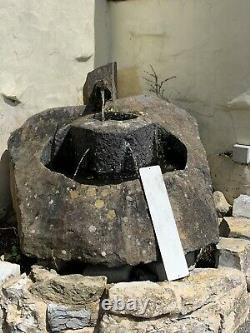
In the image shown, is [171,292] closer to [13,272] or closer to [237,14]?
[13,272]

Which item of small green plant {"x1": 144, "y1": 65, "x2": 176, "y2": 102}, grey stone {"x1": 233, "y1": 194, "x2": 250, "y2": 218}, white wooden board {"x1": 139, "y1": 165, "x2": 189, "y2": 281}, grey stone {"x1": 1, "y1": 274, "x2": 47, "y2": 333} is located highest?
small green plant {"x1": 144, "y1": 65, "x2": 176, "y2": 102}

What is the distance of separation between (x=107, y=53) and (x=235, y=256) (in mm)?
2190

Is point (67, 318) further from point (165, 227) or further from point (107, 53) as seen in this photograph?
point (107, 53)

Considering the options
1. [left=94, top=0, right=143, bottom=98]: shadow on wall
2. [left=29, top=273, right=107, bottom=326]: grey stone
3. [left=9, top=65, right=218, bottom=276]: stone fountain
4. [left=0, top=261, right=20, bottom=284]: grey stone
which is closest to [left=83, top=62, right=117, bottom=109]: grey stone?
[left=9, top=65, right=218, bottom=276]: stone fountain

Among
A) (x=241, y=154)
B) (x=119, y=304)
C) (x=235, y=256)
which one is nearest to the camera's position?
(x=119, y=304)

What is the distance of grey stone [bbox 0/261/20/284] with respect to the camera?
255 cm

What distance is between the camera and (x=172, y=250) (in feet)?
8.10

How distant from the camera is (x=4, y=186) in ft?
11.3

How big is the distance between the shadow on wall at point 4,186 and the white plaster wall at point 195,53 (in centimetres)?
128

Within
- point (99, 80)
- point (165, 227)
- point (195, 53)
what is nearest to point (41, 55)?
point (99, 80)

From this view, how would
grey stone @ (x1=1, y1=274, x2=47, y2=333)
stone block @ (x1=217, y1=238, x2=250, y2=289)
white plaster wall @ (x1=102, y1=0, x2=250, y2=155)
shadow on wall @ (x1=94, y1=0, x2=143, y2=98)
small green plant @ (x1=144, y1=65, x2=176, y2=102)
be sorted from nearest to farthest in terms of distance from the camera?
grey stone @ (x1=1, y1=274, x2=47, y2=333)
stone block @ (x1=217, y1=238, x2=250, y2=289)
white plaster wall @ (x1=102, y1=0, x2=250, y2=155)
small green plant @ (x1=144, y1=65, x2=176, y2=102)
shadow on wall @ (x1=94, y1=0, x2=143, y2=98)

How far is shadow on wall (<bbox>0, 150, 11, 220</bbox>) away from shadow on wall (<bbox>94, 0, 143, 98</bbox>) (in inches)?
46.4

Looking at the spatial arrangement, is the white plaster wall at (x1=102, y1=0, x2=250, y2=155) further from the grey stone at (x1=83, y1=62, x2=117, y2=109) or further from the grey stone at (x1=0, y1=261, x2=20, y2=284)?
the grey stone at (x1=0, y1=261, x2=20, y2=284)

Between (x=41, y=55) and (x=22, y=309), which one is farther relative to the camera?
(x=41, y=55)
